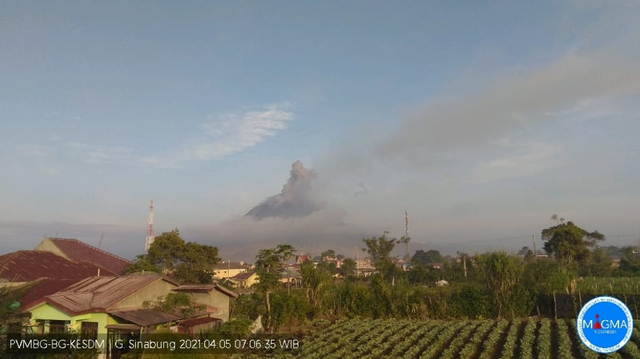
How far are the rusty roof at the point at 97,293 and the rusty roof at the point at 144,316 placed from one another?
0.55m

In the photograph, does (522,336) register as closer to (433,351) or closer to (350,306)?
(433,351)

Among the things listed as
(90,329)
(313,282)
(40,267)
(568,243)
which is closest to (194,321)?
(90,329)

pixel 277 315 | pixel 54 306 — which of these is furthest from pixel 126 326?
pixel 277 315

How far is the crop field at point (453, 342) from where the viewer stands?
16416 millimetres

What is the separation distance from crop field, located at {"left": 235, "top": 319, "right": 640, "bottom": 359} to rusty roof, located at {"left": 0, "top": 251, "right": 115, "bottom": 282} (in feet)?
59.9

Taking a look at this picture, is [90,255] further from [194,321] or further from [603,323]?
[603,323]

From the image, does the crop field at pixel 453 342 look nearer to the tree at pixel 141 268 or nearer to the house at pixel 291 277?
the house at pixel 291 277

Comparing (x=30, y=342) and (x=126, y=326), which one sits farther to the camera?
(x=126, y=326)

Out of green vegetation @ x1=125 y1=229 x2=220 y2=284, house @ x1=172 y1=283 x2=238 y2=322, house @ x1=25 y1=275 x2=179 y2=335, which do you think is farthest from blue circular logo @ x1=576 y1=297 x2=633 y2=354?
green vegetation @ x1=125 y1=229 x2=220 y2=284

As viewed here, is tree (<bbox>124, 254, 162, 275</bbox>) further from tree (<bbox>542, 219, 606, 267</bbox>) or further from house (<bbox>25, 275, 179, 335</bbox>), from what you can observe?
tree (<bbox>542, 219, 606, 267</bbox>)

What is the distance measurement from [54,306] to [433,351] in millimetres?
13850

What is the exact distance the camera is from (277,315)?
22.9 m

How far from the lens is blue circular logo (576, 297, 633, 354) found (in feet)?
14.7

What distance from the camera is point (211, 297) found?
21109mm
